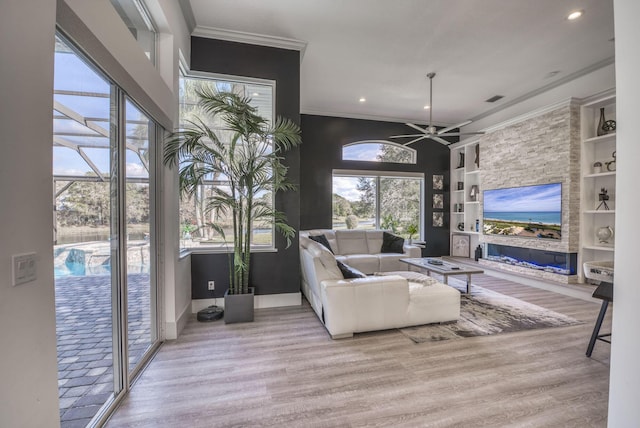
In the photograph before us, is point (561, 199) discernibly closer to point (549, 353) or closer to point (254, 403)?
Answer: point (549, 353)

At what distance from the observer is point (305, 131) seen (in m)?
6.24

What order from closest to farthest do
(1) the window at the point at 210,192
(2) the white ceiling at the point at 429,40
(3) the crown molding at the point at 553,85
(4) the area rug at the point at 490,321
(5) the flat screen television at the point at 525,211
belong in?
(4) the area rug at the point at 490,321, (2) the white ceiling at the point at 429,40, (1) the window at the point at 210,192, (3) the crown molding at the point at 553,85, (5) the flat screen television at the point at 525,211

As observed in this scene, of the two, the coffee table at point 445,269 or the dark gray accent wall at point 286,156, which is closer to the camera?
the dark gray accent wall at point 286,156

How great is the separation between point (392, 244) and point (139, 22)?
5158mm

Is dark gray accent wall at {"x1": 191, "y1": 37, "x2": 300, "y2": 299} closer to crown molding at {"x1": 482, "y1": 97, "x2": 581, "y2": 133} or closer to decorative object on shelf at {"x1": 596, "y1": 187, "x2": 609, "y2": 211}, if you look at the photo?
crown molding at {"x1": 482, "y1": 97, "x2": 581, "y2": 133}

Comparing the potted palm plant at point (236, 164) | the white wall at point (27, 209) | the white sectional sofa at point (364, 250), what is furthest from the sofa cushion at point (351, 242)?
the white wall at point (27, 209)

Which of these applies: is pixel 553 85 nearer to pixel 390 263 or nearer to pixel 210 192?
pixel 390 263

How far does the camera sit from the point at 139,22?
2279 millimetres

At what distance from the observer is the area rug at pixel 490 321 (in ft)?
9.25

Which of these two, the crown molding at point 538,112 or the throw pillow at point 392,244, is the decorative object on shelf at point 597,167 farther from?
the throw pillow at point 392,244

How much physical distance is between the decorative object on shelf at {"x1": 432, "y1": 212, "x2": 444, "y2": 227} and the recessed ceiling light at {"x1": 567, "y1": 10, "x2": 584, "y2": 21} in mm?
4534

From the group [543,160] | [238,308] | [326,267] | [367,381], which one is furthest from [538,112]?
[238,308]

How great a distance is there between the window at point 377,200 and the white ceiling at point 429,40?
6.49ft

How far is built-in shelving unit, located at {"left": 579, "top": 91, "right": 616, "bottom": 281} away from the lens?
165 inches
